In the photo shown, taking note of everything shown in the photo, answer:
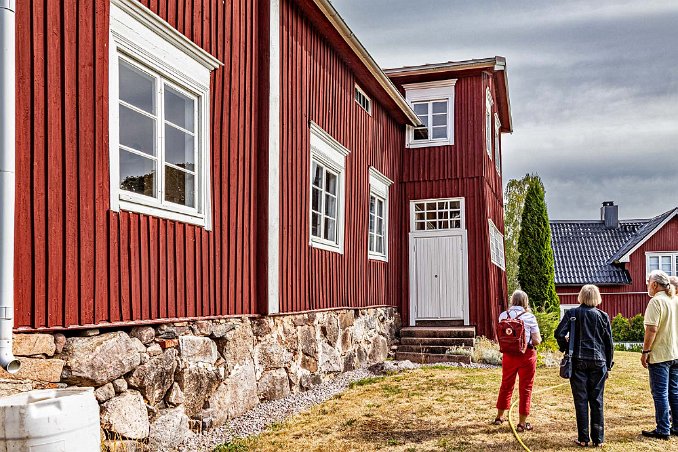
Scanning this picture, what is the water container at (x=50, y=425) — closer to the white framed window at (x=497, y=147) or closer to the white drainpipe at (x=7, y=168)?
the white drainpipe at (x=7, y=168)

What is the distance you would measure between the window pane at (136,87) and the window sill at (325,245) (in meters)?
4.19

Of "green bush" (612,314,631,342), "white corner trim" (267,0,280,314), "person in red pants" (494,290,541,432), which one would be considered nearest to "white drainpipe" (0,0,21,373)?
"white corner trim" (267,0,280,314)

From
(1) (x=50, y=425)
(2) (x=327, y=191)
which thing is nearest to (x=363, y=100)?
(2) (x=327, y=191)

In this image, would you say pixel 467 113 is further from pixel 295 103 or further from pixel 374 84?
pixel 295 103

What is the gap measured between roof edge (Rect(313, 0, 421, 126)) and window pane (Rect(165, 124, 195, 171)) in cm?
362

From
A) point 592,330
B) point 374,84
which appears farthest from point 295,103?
point 592,330

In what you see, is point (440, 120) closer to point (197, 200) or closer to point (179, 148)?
point (197, 200)

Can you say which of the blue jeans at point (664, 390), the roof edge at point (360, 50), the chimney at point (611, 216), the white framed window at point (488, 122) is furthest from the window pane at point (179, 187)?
the chimney at point (611, 216)

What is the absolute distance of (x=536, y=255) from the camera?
22266 mm

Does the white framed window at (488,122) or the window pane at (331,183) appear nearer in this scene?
the window pane at (331,183)

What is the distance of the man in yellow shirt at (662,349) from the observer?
693 cm

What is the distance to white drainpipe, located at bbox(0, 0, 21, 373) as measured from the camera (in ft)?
13.5

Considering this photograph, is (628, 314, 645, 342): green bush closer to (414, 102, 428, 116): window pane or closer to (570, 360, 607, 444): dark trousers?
(414, 102, 428, 116): window pane

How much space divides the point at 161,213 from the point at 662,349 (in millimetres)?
5215
